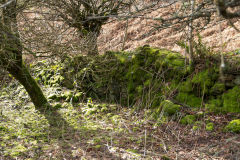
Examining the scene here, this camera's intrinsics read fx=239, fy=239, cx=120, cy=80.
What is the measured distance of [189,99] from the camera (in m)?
4.99

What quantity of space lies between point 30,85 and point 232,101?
14.3ft

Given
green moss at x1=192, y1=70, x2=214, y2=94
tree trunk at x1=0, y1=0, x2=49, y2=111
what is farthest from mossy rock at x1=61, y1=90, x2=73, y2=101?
green moss at x1=192, y1=70, x2=214, y2=94

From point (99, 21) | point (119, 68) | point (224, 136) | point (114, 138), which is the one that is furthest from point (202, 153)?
point (99, 21)

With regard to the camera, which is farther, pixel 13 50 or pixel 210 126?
pixel 13 50

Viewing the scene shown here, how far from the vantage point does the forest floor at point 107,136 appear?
3.68 meters

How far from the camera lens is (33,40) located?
15.5 feet

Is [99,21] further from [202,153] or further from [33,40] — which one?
[202,153]

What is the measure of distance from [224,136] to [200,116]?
2.11ft

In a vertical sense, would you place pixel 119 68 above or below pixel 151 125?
above

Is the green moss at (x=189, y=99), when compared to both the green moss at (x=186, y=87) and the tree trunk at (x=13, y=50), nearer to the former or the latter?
the green moss at (x=186, y=87)

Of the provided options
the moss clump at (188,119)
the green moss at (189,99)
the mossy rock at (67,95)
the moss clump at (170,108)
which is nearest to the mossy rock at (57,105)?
the mossy rock at (67,95)

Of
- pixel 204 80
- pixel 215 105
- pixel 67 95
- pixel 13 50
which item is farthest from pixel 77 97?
pixel 215 105

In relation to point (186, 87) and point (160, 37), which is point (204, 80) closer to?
point (186, 87)

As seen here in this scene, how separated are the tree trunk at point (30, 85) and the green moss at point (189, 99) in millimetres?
3178
